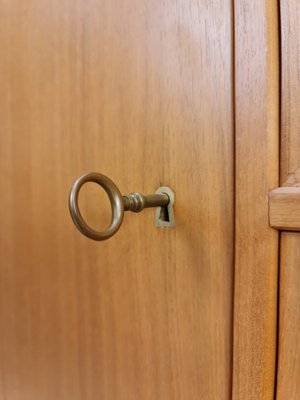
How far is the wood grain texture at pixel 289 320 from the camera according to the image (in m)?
0.26

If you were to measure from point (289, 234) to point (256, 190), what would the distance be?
0.04 metres

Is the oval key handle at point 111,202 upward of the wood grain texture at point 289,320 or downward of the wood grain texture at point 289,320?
upward

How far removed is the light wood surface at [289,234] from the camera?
259 millimetres

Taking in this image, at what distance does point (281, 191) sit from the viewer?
259mm

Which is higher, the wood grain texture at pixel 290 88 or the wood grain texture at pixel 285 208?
the wood grain texture at pixel 290 88

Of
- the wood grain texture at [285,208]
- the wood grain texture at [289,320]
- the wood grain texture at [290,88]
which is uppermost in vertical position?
the wood grain texture at [290,88]

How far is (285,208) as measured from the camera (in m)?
0.25

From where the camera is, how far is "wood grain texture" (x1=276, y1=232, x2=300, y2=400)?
0.26 metres

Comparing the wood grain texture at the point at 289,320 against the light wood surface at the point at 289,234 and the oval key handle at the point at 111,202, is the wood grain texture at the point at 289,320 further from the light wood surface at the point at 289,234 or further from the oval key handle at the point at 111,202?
the oval key handle at the point at 111,202

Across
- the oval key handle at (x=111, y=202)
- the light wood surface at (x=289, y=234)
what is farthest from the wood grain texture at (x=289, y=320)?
the oval key handle at (x=111, y=202)

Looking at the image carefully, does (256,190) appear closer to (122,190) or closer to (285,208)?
(285,208)

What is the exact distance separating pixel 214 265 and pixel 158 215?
0.20 feet

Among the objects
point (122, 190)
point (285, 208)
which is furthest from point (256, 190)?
point (122, 190)

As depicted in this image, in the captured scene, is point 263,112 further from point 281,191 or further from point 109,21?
point 109,21
